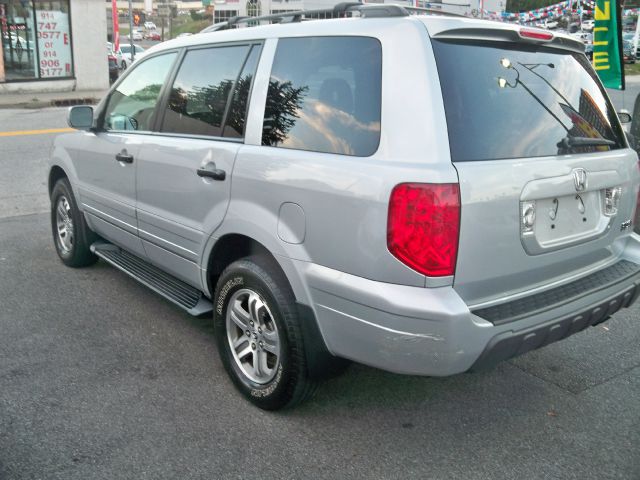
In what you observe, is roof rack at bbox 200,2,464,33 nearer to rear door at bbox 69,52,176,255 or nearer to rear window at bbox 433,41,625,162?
rear window at bbox 433,41,625,162

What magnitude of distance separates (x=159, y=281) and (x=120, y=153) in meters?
0.92

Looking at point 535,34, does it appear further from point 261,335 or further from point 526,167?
point 261,335

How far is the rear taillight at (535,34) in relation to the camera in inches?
116

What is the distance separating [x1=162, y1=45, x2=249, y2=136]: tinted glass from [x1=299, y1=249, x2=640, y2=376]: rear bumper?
125 cm

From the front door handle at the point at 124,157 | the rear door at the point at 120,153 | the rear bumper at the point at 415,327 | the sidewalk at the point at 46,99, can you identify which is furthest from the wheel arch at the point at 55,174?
the sidewalk at the point at 46,99

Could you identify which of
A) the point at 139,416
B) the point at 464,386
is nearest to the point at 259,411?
the point at 139,416

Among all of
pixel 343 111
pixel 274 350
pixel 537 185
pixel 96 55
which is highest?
pixel 96 55

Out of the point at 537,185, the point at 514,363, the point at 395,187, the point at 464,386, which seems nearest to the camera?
the point at 395,187

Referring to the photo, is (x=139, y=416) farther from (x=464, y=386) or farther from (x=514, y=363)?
Answer: (x=514, y=363)

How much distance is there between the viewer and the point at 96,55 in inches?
871

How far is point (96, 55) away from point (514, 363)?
21.5 m

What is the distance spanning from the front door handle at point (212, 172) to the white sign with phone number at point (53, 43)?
20.0 m

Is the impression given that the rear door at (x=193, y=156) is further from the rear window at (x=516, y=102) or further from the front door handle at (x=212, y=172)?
the rear window at (x=516, y=102)

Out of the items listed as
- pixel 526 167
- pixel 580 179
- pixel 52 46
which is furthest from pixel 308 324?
pixel 52 46
